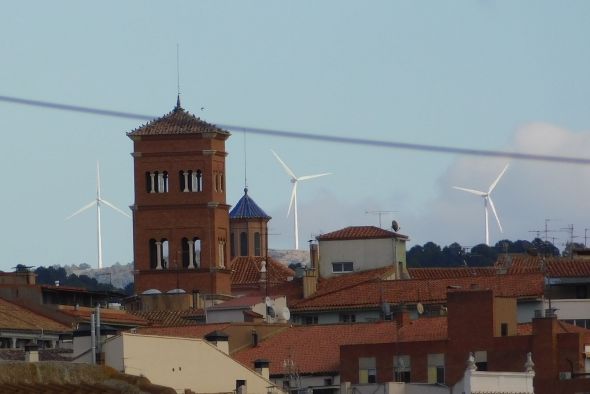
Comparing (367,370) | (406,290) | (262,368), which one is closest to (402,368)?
(367,370)

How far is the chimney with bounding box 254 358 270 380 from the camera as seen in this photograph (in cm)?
8125

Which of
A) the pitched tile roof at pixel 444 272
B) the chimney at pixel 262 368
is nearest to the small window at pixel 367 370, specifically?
the chimney at pixel 262 368

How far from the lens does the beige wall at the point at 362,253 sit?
122 meters

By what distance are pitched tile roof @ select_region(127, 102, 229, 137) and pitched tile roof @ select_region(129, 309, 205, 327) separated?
37.8 meters

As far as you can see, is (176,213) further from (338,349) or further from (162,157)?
(338,349)

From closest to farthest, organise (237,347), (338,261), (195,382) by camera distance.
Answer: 1. (195,382)
2. (237,347)
3. (338,261)

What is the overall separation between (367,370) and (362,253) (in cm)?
3619

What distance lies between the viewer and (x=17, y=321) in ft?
324

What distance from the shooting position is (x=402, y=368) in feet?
284

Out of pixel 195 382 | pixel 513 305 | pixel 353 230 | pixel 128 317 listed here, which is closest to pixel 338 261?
pixel 353 230

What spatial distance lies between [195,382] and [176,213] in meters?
79.5

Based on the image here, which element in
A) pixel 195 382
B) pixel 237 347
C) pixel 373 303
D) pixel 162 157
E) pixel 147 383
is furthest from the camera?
pixel 162 157

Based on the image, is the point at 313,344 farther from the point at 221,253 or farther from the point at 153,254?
the point at 153,254

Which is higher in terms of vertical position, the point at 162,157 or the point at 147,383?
the point at 162,157
